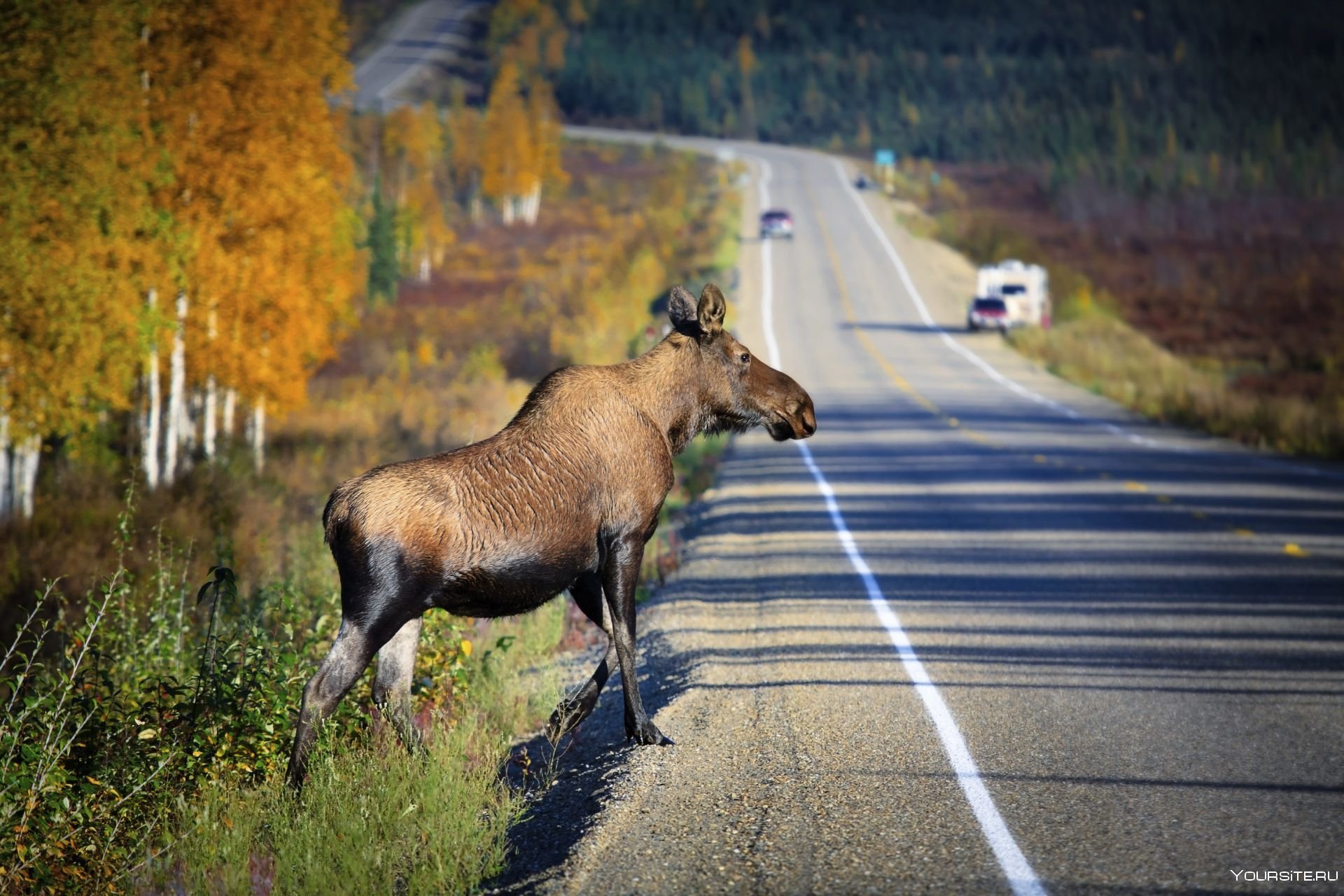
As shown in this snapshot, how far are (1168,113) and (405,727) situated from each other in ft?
402

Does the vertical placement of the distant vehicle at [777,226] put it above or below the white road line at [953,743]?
above

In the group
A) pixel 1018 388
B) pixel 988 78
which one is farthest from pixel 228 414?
pixel 988 78

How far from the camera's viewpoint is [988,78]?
151m

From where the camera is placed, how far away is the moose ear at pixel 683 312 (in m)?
7.31

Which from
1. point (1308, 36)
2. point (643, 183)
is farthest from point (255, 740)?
point (1308, 36)

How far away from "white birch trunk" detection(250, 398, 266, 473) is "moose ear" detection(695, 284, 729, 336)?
19.9 metres

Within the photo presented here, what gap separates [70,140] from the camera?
20.6m

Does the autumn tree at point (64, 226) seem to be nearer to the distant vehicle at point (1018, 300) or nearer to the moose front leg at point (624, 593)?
the moose front leg at point (624, 593)

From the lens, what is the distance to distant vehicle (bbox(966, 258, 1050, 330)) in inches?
2108

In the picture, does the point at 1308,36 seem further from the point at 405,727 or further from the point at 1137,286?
the point at 405,727

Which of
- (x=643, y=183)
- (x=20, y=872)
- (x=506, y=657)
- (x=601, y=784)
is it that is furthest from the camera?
(x=643, y=183)

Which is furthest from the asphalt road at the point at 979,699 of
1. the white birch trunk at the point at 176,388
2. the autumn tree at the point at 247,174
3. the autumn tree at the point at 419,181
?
the autumn tree at the point at 419,181

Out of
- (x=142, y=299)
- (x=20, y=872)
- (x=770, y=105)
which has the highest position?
(x=770, y=105)

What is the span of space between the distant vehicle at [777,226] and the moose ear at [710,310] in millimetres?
70423
